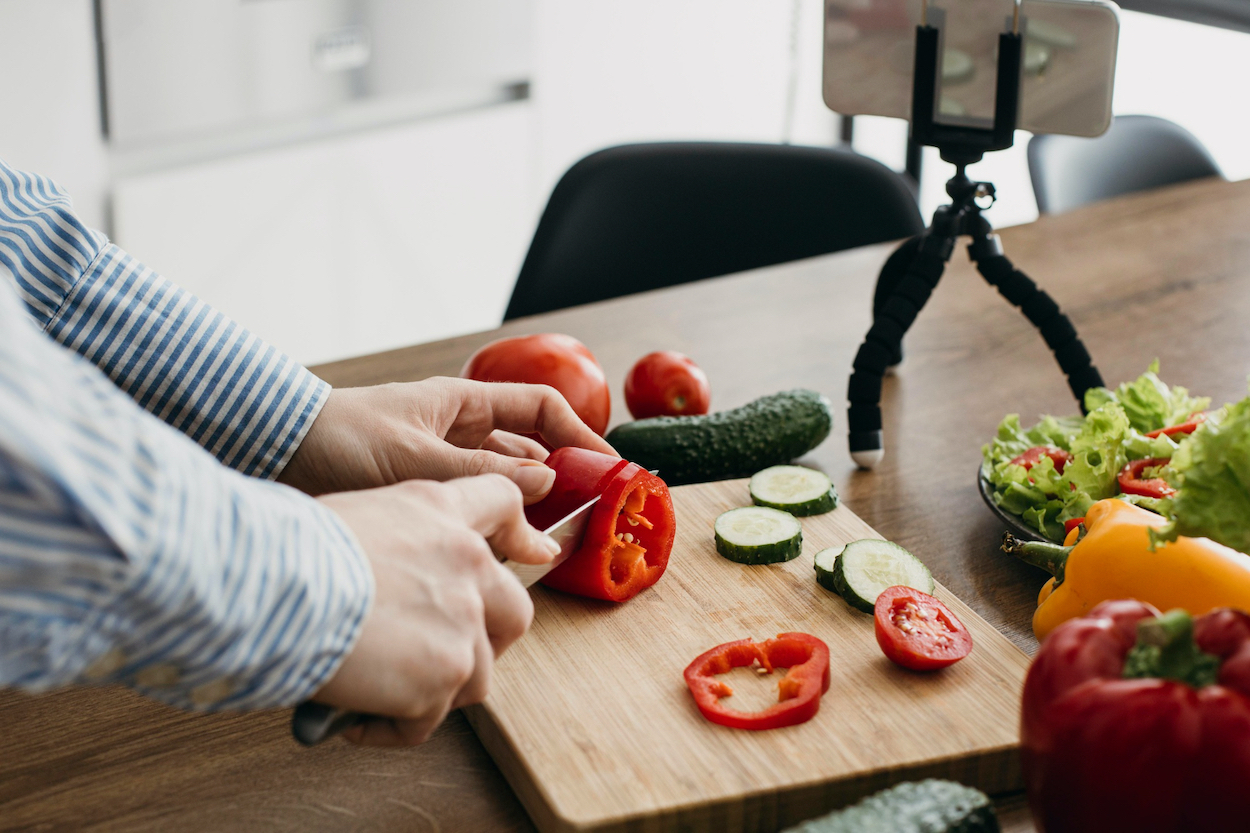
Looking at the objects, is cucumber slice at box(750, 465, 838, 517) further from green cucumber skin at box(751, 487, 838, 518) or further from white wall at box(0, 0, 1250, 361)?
white wall at box(0, 0, 1250, 361)

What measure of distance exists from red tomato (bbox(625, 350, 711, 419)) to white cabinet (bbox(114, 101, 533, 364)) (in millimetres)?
2289

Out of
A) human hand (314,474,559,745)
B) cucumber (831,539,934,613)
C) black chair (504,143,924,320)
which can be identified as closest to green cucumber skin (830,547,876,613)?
cucumber (831,539,934,613)

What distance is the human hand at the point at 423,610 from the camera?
2.64 feet

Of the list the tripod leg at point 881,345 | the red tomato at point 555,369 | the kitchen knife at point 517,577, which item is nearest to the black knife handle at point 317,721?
the kitchen knife at point 517,577

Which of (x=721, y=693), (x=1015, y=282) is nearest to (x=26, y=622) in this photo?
(x=721, y=693)

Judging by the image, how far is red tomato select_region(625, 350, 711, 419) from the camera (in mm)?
1535

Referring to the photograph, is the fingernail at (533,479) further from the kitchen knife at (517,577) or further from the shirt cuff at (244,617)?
the shirt cuff at (244,617)

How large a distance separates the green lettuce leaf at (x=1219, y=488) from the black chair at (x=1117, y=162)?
204 cm

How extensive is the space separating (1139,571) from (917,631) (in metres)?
0.20

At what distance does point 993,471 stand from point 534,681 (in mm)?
625

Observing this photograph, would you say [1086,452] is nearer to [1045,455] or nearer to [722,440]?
[1045,455]

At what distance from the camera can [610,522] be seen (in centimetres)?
112

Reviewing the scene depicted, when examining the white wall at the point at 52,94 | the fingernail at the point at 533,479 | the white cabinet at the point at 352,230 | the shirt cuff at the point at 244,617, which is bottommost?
the white cabinet at the point at 352,230

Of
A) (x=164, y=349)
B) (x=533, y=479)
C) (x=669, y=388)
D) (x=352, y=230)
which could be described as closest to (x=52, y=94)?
(x=352, y=230)
